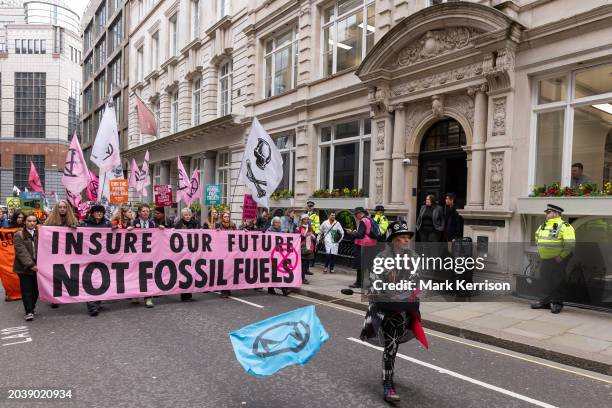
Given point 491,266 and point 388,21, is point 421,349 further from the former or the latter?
point 388,21

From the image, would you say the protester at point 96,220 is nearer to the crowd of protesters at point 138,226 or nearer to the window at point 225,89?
the crowd of protesters at point 138,226

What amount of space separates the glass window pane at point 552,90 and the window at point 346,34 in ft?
18.7

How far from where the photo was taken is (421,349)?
6121 millimetres

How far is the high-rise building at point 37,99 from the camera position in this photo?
239 feet

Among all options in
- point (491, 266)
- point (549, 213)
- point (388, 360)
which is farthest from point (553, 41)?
point (388, 360)

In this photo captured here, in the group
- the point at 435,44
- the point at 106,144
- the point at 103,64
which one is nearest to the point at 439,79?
the point at 435,44

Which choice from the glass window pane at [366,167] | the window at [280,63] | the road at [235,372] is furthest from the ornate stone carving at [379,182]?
the road at [235,372]

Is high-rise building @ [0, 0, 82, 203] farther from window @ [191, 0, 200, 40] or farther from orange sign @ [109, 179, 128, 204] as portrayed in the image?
orange sign @ [109, 179, 128, 204]

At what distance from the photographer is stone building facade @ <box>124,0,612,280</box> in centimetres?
909

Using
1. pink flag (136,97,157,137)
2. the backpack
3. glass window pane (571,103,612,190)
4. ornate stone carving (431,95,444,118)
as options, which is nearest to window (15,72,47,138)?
pink flag (136,97,157,137)

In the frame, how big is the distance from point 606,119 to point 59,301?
1080cm

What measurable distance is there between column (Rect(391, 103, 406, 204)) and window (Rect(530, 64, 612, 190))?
3.54m

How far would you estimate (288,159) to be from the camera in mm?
17734

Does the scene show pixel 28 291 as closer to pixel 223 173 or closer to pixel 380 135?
pixel 380 135
